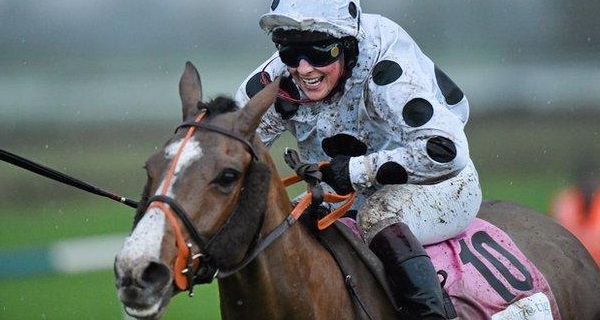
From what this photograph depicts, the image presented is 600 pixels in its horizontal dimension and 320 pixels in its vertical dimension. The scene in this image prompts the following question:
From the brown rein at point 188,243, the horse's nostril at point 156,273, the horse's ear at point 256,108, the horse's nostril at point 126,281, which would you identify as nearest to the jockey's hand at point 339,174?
the brown rein at point 188,243

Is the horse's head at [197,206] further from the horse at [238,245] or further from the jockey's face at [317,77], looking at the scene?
the jockey's face at [317,77]

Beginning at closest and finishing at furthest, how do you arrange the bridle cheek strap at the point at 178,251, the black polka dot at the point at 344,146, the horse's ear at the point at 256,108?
the bridle cheek strap at the point at 178,251 < the horse's ear at the point at 256,108 < the black polka dot at the point at 344,146

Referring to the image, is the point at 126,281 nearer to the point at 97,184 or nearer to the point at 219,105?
the point at 219,105

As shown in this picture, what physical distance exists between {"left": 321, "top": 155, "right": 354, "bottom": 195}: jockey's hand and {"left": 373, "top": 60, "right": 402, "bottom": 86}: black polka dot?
0.32 m

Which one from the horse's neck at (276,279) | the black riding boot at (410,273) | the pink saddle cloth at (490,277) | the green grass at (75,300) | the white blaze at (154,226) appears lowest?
the green grass at (75,300)

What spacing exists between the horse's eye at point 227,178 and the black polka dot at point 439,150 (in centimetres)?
91

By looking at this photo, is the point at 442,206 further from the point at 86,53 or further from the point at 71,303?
the point at 86,53

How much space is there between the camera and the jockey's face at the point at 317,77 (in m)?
4.36

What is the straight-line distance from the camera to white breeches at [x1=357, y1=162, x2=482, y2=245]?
173 inches

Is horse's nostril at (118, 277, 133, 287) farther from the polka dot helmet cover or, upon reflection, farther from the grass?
the grass

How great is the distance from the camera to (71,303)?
7938 millimetres

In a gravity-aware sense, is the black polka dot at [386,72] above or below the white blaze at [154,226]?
below

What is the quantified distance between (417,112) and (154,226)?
128cm

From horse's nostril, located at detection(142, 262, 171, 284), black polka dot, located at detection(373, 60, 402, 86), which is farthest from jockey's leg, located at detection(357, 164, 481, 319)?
horse's nostril, located at detection(142, 262, 171, 284)
